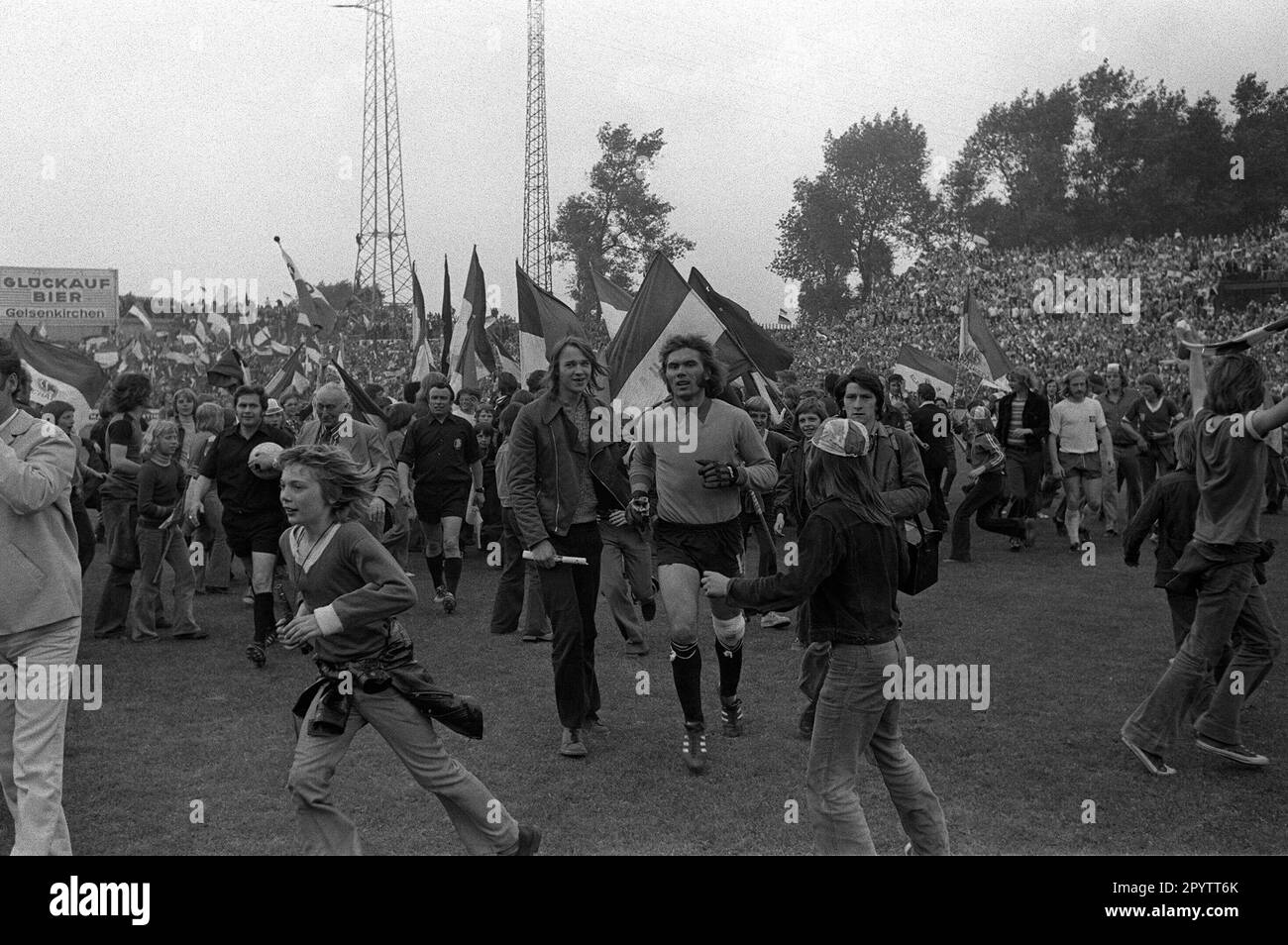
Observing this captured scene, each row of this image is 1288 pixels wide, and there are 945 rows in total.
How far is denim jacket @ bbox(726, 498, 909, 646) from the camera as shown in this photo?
3.79 metres

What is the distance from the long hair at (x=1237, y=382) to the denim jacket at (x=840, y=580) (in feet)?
7.55

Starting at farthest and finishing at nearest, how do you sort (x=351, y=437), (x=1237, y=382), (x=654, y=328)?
(x=654, y=328) < (x=351, y=437) < (x=1237, y=382)

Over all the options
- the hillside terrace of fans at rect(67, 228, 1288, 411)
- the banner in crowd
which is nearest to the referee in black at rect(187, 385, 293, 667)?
the hillside terrace of fans at rect(67, 228, 1288, 411)

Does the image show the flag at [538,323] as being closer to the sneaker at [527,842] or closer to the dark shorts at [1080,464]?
the dark shorts at [1080,464]

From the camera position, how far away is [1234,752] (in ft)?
17.7

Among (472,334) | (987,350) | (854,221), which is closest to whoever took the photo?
(472,334)

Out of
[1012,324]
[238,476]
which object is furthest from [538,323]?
[1012,324]

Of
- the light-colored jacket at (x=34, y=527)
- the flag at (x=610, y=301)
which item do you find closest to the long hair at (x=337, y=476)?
the light-colored jacket at (x=34, y=527)

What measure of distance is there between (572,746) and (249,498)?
362cm

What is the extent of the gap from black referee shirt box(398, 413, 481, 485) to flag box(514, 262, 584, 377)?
1363 millimetres

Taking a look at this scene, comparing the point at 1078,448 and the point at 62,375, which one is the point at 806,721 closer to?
the point at 1078,448

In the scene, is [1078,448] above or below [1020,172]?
below

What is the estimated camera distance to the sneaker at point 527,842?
3984 mm
